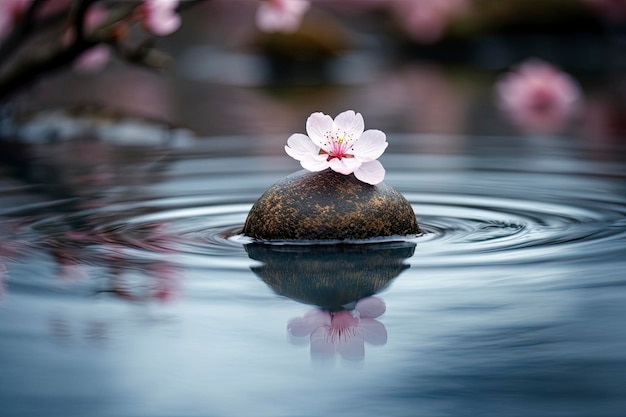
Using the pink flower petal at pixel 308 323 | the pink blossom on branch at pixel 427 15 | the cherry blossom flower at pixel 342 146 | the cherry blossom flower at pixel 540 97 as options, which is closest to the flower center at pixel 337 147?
the cherry blossom flower at pixel 342 146

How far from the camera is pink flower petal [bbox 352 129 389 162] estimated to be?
428 centimetres

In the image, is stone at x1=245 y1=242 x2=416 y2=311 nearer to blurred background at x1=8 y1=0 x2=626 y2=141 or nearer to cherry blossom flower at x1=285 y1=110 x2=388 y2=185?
cherry blossom flower at x1=285 y1=110 x2=388 y2=185

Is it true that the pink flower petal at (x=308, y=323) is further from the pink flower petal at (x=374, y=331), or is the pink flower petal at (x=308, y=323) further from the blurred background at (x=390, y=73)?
the blurred background at (x=390, y=73)

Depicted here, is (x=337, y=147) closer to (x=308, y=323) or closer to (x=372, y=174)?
(x=372, y=174)

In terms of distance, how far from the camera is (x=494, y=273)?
392 cm

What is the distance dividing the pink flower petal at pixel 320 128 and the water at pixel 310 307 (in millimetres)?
404

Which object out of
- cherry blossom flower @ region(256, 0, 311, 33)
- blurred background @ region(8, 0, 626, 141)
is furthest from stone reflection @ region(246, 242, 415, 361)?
blurred background @ region(8, 0, 626, 141)

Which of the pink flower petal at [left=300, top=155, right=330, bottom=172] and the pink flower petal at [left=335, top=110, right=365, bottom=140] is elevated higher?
the pink flower petal at [left=335, top=110, right=365, bottom=140]

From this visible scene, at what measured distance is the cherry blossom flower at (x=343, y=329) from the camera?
10.2ft

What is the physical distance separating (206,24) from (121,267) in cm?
2933

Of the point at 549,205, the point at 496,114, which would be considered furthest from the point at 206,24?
the point at 549,205

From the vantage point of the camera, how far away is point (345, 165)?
14.1 ft

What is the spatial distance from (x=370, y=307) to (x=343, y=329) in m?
0.28

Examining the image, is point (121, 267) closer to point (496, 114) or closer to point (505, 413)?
point (505, 413)
